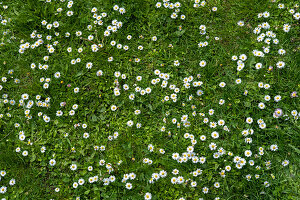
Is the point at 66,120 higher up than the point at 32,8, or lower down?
lower down

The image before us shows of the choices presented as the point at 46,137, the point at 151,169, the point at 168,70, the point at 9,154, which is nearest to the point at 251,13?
the point at 168,70

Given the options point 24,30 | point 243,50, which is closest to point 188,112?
point 243,50

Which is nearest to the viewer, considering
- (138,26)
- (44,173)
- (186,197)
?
(186,197)

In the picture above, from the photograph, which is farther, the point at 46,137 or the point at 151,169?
the point at 46,137

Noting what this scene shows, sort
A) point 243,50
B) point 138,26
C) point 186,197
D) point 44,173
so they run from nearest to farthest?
1. point 186,197
2. point 44,173
3. point 243,50
4. point 138,26

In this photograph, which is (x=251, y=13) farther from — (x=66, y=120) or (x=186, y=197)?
(x=66, y=120)

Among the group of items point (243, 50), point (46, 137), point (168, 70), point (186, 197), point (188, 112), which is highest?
point (243, 50)
